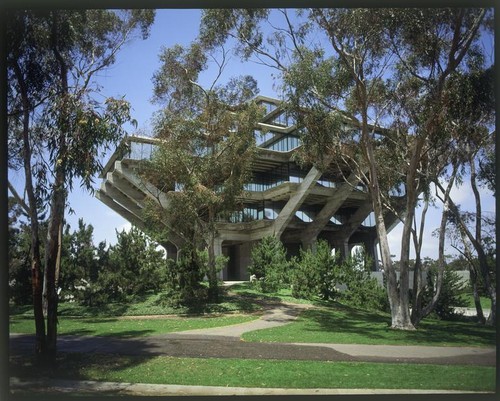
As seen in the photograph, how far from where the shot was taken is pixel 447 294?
16.7 metres

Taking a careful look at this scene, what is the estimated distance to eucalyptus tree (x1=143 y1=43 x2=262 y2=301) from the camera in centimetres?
1411

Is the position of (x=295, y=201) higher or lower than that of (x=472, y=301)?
higher

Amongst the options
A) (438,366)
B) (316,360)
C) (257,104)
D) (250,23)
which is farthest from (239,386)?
(257,104)

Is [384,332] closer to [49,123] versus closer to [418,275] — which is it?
Answer: [418,275]

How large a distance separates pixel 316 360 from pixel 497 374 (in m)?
3.29

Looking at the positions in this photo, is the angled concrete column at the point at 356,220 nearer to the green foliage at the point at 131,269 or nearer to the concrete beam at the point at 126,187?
the green foliage at the point at 131,269

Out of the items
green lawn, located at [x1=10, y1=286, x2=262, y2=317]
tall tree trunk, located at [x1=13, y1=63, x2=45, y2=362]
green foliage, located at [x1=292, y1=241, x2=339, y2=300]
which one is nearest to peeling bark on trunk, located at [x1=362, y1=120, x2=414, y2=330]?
green lawn, located at [x1=10, y1=286, x2=262, y2=317]

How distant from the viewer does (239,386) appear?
6586 millimetres

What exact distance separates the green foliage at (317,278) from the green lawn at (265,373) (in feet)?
31.7

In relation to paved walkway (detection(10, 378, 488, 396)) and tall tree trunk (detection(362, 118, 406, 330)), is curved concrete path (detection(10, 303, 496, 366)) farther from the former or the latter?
tall tree trunk (detection(362, 118, 406, 330))

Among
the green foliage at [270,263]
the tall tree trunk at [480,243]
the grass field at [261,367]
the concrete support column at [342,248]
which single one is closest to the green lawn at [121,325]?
the grass field at [261,367]

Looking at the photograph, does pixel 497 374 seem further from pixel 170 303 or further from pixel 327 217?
pixel 327 217

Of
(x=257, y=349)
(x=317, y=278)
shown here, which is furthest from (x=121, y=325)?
(x=317, y=278)

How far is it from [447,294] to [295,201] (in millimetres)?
7625
